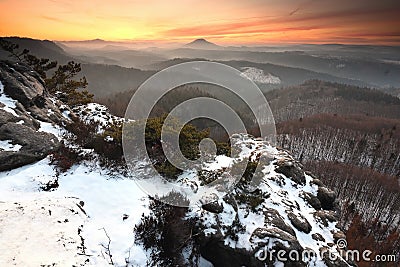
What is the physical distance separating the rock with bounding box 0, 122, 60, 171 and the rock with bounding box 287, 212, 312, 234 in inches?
454

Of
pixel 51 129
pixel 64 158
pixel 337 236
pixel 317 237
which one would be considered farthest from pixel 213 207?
pixel 51 129

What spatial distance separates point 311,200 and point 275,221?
16.3 ft

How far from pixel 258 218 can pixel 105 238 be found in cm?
636

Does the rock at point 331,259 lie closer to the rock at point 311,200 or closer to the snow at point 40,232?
the rock at point 311,200

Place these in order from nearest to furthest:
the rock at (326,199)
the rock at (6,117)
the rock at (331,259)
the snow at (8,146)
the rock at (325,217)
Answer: the snow at (8,146) → the rock at (331,259) → the rock at (6,117) → the rock at (325,217) → the rock at (326,199)

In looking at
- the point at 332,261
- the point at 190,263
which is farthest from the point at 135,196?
the point at 332,261

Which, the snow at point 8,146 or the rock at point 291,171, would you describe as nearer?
the snow at point 8,146

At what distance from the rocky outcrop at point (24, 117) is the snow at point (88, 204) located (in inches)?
22.9

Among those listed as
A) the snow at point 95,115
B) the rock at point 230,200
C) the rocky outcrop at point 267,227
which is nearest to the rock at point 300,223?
the rocky outcrop at point 267,227

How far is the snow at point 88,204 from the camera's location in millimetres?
6684

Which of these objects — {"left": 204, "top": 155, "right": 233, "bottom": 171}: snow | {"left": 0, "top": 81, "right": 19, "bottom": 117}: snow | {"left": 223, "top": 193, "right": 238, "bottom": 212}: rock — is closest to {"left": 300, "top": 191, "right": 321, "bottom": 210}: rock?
{"left": 204, "top": 155, "right": 233, "bottom": 171}: snow

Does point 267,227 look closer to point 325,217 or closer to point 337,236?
point 337,236

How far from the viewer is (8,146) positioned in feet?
32.0

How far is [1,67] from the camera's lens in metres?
14.1
